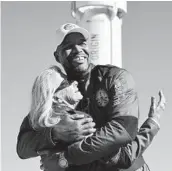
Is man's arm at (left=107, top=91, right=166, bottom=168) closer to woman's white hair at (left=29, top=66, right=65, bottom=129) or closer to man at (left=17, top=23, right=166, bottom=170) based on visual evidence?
man at (left=17, top=23, right=166, bottom=170)

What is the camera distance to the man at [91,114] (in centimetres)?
170

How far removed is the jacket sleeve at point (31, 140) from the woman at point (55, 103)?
0.03m

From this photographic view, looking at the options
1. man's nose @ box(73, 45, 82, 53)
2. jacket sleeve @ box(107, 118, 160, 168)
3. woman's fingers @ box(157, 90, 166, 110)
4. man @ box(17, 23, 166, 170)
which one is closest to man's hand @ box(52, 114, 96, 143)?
man @ box(17, 23, 166, 170)

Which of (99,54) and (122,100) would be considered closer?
(122,100)

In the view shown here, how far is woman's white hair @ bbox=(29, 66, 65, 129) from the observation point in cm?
176

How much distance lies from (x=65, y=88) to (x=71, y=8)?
1.09 m

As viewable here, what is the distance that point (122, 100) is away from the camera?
1725 millimetres

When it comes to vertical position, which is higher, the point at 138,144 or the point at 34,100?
the point at 34,100

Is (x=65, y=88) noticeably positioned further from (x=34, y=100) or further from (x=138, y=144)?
(x=138, y=144)

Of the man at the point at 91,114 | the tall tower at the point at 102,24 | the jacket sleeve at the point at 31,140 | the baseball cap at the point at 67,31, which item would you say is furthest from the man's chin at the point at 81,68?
the tall tower at the point at 102,24

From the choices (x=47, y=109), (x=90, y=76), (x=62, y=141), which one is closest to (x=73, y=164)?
(x=62, y=141)

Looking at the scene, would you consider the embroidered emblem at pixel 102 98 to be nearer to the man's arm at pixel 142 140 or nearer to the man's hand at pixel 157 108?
the man's arm at pixel 142 140

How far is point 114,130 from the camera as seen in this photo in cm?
170

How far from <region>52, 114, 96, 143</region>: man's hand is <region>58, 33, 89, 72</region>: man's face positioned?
0.72 ft
